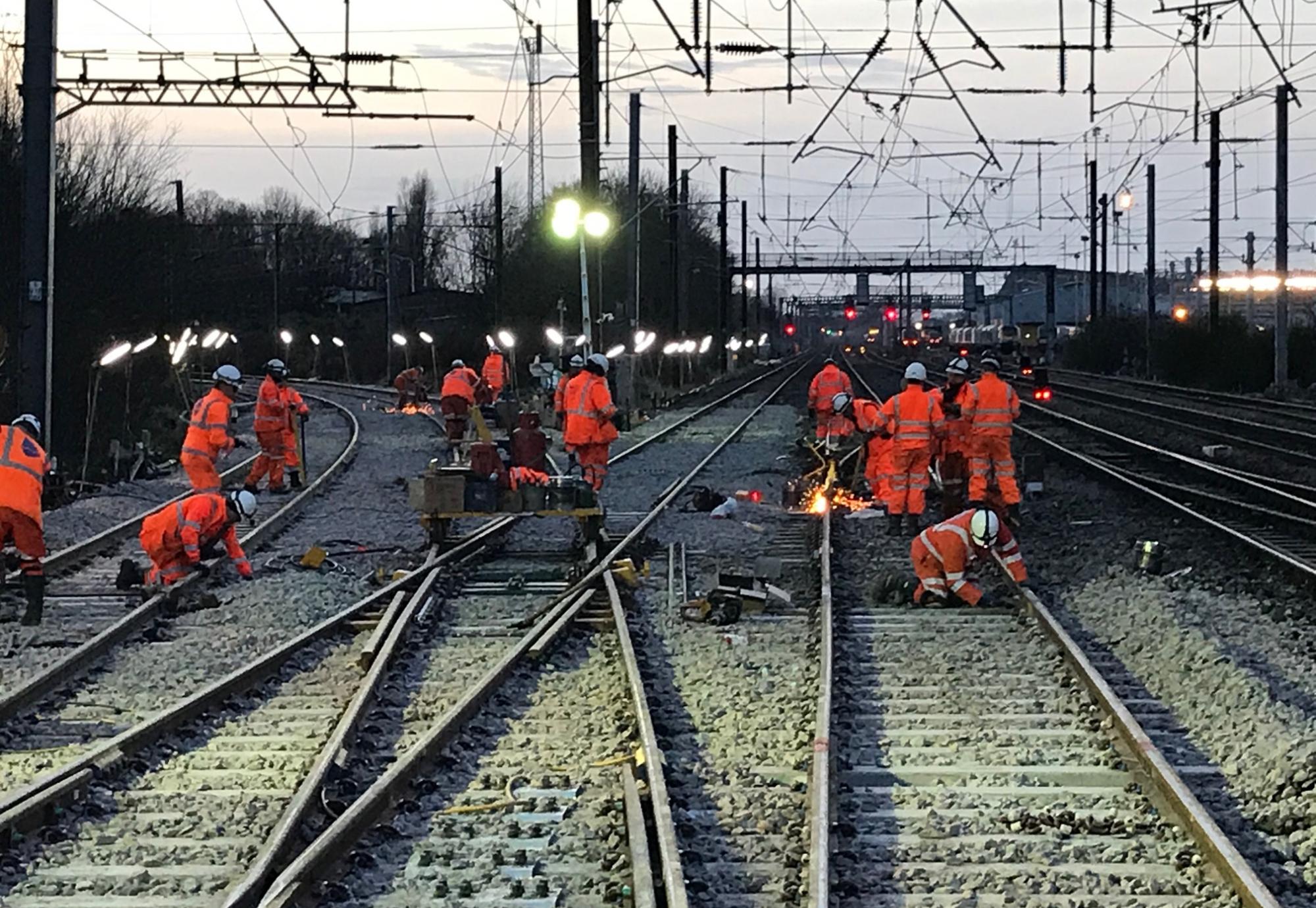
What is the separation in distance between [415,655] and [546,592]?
2920mm

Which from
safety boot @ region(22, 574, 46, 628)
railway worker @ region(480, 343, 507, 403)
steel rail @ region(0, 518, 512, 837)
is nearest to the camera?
steel rail @ region(0, 518, 512, 837)

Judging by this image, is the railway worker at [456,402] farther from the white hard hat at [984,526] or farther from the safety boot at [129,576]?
the white hard hat at [984,526]

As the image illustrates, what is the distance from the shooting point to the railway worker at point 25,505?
12219mm

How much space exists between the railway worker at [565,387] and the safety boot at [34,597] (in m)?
6.35

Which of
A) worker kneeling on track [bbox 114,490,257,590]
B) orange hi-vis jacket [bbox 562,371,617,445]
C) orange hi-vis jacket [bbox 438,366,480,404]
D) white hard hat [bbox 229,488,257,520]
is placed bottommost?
worker kneeling on track [bbox 114,490,257,590]

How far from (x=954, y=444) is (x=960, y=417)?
1.99 ft

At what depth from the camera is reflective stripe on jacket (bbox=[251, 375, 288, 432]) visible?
2125cm

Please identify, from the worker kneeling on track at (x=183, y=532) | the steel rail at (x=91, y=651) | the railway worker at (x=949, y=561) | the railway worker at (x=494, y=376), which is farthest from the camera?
the railway worker at (x=494, y=376)

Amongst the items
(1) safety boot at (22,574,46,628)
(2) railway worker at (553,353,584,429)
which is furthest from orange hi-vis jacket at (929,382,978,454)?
(1) safety boot at (22,574,46,628)

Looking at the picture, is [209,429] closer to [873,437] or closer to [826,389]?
[873,437]

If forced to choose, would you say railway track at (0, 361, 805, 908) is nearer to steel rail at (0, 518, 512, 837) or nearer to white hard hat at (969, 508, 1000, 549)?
steel rail at (0, 518, 512, 837)

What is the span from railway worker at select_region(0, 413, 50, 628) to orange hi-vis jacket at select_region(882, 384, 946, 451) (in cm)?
806

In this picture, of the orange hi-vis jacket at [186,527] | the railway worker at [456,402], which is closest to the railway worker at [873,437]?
the orange hi-vis jacket at [186,527]

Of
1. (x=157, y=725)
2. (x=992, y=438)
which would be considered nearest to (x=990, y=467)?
(x=992, y=438)
